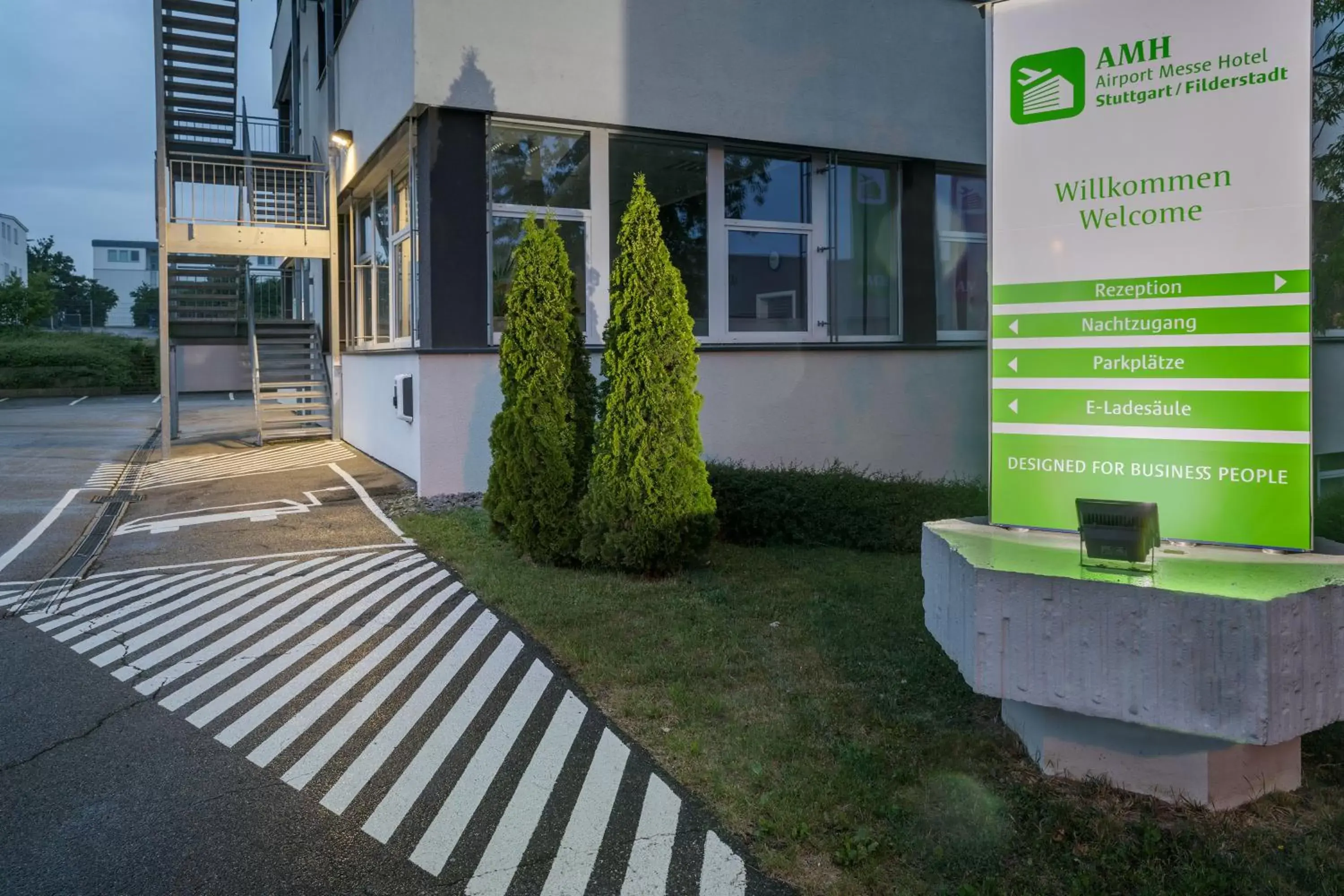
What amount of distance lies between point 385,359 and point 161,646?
738cm

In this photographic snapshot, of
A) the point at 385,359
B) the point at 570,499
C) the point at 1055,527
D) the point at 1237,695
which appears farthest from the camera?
the point at 385,359

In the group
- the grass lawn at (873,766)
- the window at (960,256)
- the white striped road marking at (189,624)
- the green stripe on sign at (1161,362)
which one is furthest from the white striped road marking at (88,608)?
the window at (960,256)

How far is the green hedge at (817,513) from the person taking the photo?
8.56m

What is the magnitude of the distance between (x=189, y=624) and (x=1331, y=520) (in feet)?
26.5

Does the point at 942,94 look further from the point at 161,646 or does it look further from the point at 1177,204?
the point at 161,646

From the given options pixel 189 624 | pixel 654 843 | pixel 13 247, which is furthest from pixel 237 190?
pixel 13 247

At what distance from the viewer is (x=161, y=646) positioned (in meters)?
5.82

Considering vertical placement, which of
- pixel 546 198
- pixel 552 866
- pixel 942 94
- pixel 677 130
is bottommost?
pixel 552 866

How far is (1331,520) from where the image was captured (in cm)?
774

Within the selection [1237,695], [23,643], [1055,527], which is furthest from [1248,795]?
[23,643]

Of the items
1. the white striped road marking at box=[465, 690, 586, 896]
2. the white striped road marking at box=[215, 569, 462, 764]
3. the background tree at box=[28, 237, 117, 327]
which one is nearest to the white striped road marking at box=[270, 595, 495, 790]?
the white striped road marking at box=[215, 569, 462, 764]

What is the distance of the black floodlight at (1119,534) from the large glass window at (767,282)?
339 inches

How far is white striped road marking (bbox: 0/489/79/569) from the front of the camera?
8242 mm

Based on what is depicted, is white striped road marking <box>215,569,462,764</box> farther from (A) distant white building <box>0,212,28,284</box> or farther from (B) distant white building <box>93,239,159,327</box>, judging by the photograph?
(B) distant white building <box>93,239,159,327</box>
